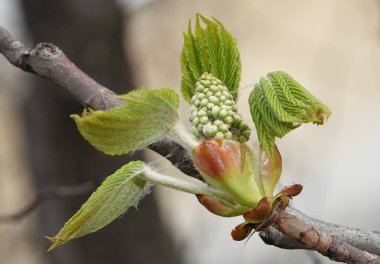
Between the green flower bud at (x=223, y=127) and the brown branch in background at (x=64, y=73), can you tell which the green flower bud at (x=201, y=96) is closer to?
the green flower bud at (x=223, y=127)

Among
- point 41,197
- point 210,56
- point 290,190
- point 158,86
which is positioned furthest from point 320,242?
point 158,86

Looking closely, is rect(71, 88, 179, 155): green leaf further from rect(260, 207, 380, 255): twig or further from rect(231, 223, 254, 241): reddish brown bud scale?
rect(260, 207, 380, 255): twig

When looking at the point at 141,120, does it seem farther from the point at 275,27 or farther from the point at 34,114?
the point at 275,27

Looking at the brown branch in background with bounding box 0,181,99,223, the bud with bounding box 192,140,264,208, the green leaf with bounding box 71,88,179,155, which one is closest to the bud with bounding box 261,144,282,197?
the bud with bounding box 192,140,264,208

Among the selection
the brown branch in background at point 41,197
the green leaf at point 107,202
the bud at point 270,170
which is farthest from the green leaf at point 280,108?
the brown branch in background at point 41,197

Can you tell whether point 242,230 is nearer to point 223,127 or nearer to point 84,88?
point 223,127
